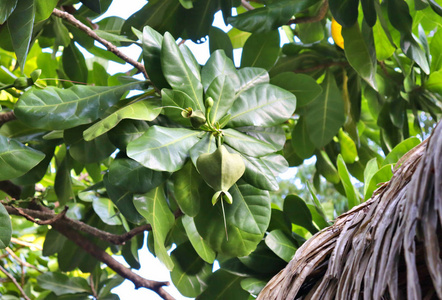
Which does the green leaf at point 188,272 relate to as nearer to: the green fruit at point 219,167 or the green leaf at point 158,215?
the green leaf at point 158,215

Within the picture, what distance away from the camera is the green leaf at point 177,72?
2.56 feet

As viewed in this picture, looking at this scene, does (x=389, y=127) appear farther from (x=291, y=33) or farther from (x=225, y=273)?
(x=225, y=273)

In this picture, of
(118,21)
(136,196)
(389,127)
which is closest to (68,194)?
(136,196)

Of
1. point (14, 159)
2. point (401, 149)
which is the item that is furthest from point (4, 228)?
point (401, 149)

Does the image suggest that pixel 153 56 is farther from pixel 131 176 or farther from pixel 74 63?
pixel 74 63

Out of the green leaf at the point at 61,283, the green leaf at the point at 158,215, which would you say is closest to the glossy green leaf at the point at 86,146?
the green leaf at the point at 158,215

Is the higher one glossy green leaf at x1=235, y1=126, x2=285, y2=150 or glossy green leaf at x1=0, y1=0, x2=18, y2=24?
glossy green leaf at x1=0, y1=0, x2=18, y2=24

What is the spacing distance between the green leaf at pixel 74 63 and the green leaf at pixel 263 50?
0.42 m

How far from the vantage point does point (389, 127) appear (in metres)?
1.27

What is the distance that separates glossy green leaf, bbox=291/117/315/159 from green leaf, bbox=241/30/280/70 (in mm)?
293

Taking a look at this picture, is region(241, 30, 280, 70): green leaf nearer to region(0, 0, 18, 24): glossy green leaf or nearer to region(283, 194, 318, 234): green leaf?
region(283, 194, 318, 234): green leaf

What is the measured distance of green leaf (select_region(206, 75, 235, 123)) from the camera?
2.56 ft

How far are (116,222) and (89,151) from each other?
0.30 m

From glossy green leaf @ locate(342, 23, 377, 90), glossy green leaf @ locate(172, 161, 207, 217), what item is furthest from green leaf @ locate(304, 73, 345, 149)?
glossy green leaf @ locate(172, 161, 207, 217)
